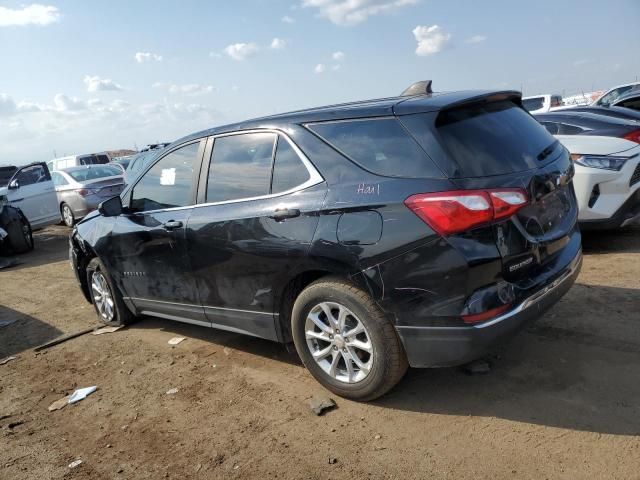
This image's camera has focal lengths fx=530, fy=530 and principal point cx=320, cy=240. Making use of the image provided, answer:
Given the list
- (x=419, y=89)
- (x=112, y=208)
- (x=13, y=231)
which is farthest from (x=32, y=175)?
(x=419, y=89)

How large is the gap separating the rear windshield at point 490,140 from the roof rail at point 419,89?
49 centimetres

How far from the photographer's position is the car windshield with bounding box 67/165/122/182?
1357cm

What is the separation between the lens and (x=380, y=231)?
293cm

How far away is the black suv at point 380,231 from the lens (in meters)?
2.80

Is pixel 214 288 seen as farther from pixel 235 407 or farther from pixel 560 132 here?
pixel 560 132

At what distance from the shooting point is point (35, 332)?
5.80 meters

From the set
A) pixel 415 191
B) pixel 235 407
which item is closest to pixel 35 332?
pixel 235 407

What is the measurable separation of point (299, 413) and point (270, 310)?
706mm

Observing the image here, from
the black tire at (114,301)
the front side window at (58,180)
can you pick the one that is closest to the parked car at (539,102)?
the front side window at (58,180)

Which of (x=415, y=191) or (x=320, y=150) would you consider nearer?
(x=415, y=191)

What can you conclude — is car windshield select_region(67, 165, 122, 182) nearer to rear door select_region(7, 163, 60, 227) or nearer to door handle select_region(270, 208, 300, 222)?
rear door select_region(7, 163, 60, 227)

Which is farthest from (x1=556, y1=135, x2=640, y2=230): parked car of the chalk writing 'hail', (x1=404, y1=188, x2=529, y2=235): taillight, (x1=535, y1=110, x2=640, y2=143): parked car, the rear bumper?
the chalk writing 'hail'

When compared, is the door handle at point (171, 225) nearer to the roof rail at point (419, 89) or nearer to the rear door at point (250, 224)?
the rear door at point (250, 224)

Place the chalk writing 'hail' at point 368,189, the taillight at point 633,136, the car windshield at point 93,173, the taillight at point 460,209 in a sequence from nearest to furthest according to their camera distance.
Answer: the taillight at point 460,209 < the chalk writing 'hail' at point 368,189 < the taillight at point 633,136 < the car windshield at point 93,173
